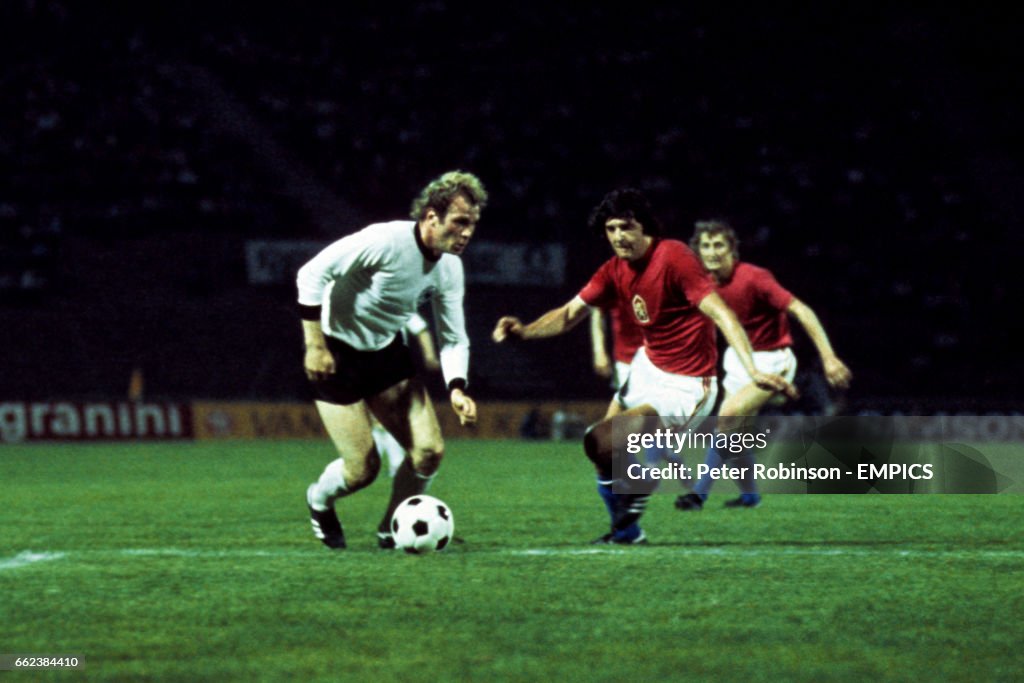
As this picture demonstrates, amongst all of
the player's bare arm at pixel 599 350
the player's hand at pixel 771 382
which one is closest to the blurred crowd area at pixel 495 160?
the player's bare arm at pixel 599 350

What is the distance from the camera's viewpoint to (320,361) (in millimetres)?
6941

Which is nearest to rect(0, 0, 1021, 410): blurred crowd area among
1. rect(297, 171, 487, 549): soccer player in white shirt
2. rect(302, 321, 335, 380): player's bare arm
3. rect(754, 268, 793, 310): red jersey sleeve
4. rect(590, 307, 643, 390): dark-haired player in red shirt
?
rect(590, 307, 643, 390): dark-haired player in red shirt

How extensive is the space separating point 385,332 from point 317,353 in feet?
1.97

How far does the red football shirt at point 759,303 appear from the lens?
34.4ft

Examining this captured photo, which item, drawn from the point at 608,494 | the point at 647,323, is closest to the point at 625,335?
Answer: the point at 647,323

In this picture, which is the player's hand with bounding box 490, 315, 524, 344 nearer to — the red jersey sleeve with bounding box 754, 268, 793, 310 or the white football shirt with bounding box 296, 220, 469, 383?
the white football shirt with bounding box 296, 220, 469, 383

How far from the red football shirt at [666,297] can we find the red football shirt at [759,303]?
2041 millimetres

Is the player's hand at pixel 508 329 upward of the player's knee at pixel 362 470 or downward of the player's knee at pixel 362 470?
upward

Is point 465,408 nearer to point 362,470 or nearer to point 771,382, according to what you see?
point 362,470

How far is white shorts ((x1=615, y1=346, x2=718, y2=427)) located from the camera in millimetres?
8016

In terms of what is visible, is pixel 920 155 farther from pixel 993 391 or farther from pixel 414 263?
pixel 414 263

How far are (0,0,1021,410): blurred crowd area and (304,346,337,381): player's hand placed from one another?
16.0 m

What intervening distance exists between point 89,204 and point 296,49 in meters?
8.37

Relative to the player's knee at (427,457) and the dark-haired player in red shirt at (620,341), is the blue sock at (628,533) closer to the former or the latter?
the player's knee at (427,457)
